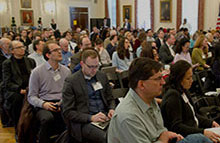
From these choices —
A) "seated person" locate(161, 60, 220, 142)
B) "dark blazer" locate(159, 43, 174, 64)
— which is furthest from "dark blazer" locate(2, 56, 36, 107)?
"dark blazer" locate(159, 43, 174, 64)

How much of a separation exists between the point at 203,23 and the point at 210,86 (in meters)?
10.3

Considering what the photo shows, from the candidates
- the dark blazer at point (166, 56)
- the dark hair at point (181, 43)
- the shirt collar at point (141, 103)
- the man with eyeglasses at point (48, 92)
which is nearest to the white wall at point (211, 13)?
the dark blazer at point (166, 56)

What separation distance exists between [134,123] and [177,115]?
74 centimetres

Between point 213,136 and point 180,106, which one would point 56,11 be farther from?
point 213,136

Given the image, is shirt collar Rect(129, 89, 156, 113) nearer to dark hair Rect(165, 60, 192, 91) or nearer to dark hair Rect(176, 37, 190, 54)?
dark hair Rect(165, 60, 192, 91)

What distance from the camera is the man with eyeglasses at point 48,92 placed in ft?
10.4

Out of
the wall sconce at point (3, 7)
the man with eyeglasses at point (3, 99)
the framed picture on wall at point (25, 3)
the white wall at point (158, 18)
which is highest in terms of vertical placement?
the framed picture on wall at point (25, 3)

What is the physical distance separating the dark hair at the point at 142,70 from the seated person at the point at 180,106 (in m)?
0.60

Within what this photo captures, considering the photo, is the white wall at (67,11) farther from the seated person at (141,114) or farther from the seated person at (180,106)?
the seated person at (141,114)

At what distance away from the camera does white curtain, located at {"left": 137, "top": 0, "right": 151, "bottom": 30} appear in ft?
53.8

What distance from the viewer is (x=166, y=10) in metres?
15.2

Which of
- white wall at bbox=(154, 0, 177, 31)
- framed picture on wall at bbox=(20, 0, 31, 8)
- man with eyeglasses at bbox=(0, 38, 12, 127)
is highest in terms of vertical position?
framed picture on wall at bbox=(20, 0, 31, 8)

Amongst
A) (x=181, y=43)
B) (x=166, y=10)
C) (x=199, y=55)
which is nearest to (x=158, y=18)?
(x=166, y=10)

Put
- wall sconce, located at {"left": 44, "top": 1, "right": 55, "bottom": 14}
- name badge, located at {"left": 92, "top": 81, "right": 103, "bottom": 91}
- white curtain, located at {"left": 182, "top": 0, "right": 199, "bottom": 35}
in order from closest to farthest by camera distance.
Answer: name badge, located at {"left": 92, "top": 81, "right": 103, "bottom": 91} < white curtain, located at {"left": 182, "top": 0, "right": 199, "bottom": 35} < wall sconce, located at {"left": 44, "top": 1, "right": 55, "bottom": 14}
